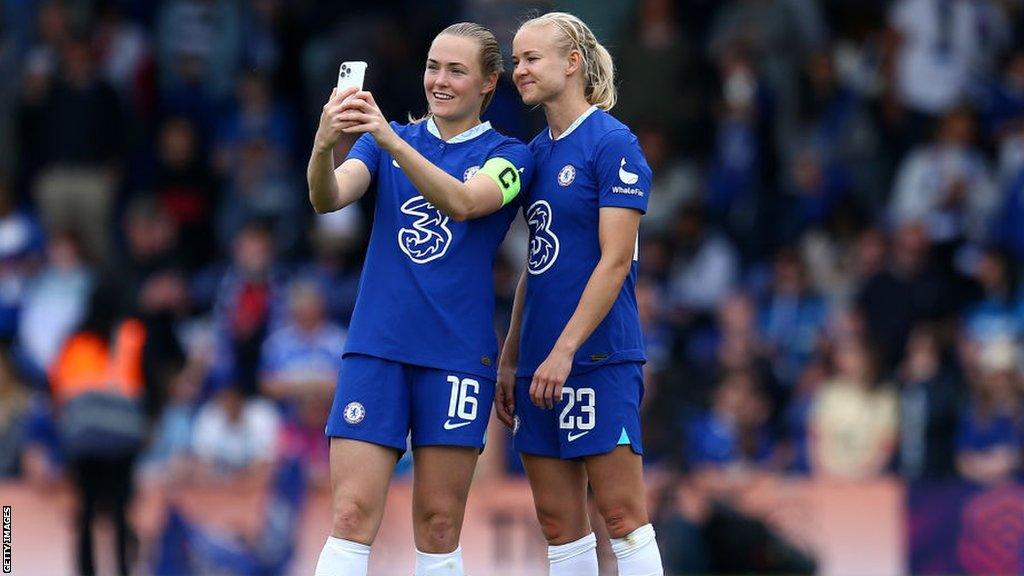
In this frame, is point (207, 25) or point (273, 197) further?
point (207, 25)

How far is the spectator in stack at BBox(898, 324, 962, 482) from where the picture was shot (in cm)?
1257

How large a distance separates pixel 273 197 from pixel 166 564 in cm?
411

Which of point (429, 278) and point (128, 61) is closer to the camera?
point (429, 278)

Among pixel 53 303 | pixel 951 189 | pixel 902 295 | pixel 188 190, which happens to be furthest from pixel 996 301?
pixel 53 303

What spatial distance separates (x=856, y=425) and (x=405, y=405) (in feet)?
22.4

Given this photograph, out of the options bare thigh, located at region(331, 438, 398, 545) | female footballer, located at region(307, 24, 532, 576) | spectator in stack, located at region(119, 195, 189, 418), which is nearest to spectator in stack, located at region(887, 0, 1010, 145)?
spectator in stack, located at region(119, 195, 189, 418)

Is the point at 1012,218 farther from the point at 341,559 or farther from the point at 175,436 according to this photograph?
the point at 341,559

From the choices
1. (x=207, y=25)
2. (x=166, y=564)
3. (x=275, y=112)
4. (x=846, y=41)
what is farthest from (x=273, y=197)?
(x=846, y=41)

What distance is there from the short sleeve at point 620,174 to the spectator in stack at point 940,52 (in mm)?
9324

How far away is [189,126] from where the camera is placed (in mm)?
16344

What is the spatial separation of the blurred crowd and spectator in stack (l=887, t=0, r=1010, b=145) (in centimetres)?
2

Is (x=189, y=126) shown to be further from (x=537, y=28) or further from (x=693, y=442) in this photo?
(x=537, y=28)

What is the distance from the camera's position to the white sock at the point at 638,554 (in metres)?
6.83

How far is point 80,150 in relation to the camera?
1614cm
